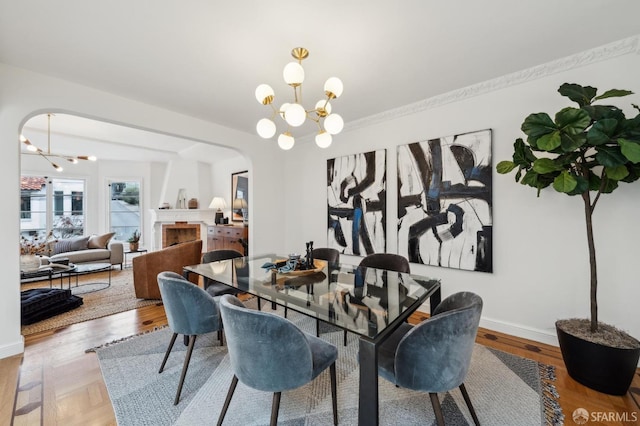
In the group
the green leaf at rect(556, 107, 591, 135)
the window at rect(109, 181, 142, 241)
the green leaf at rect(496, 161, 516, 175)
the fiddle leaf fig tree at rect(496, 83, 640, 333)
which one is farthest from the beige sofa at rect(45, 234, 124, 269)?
the green leaf at rect(556, 107, 591, 135)

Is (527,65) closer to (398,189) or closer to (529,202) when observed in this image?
(529,202)

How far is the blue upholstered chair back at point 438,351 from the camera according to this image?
1166 millimetres

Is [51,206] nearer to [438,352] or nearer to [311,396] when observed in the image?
[311,396]

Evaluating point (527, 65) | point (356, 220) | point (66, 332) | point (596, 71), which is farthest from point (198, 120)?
point (596, 71)

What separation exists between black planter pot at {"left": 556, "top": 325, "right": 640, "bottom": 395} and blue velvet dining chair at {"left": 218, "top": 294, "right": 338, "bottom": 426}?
Result: 6.41 feet

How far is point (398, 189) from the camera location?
10.4 feet

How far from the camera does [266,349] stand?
3.80ft

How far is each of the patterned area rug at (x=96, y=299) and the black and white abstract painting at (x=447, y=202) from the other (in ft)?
11.7

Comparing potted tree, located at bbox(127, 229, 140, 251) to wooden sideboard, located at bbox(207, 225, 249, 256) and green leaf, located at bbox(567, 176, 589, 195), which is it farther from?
green leaf, located at bbox(567, 176, 589, 195)

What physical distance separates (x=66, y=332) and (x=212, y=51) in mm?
3122

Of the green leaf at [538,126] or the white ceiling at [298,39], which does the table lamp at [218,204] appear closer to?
the white ceiling at [298,39]

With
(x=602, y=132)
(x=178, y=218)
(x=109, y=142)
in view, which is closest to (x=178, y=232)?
(x=178, y=218)

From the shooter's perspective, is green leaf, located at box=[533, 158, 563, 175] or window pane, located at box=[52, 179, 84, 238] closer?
green leaf, located at box=[533, 158, 563, 175]

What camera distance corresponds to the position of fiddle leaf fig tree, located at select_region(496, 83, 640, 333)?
1.62 m
